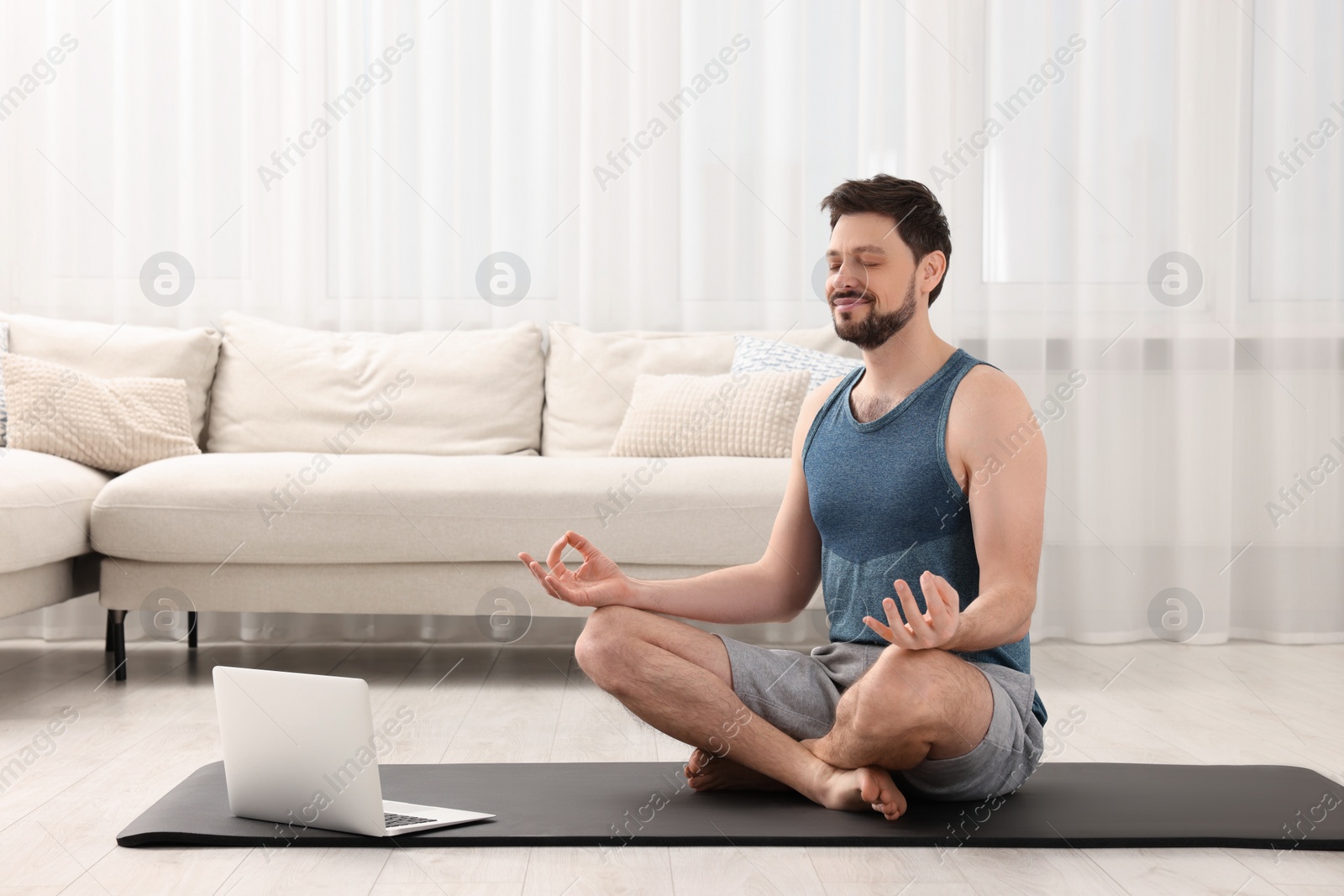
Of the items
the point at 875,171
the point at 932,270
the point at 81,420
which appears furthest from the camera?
the point at 875,171

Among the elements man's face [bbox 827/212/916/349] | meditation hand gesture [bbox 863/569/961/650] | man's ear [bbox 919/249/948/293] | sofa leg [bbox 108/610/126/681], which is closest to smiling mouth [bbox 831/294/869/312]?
man's face [bbox 827/212/916/349]

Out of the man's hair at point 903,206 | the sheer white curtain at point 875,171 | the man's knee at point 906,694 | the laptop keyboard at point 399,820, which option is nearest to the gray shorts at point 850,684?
the man's knee at point 906,694

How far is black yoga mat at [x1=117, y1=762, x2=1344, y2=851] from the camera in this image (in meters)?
1.56

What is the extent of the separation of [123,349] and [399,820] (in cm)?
211

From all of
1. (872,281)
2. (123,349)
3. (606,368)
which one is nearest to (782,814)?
(872,281)

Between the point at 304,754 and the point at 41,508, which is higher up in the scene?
the point at 41,508

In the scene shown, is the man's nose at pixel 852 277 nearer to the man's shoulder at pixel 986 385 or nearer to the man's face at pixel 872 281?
the man's face at pixel 872 281

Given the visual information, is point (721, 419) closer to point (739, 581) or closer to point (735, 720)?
point (739, 581)

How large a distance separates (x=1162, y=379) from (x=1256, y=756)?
64.5 inches

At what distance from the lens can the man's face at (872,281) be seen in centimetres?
170

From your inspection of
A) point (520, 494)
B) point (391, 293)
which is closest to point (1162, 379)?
point (520, 494)

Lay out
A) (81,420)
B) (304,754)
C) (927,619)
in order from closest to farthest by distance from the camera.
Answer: (927,619), (304,754), (81,420)

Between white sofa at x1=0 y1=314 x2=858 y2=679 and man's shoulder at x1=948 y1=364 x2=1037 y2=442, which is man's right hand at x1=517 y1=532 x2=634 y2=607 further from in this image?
white sofa at x1=0 y1=314 x2=858 y2=679

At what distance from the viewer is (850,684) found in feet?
5.66
